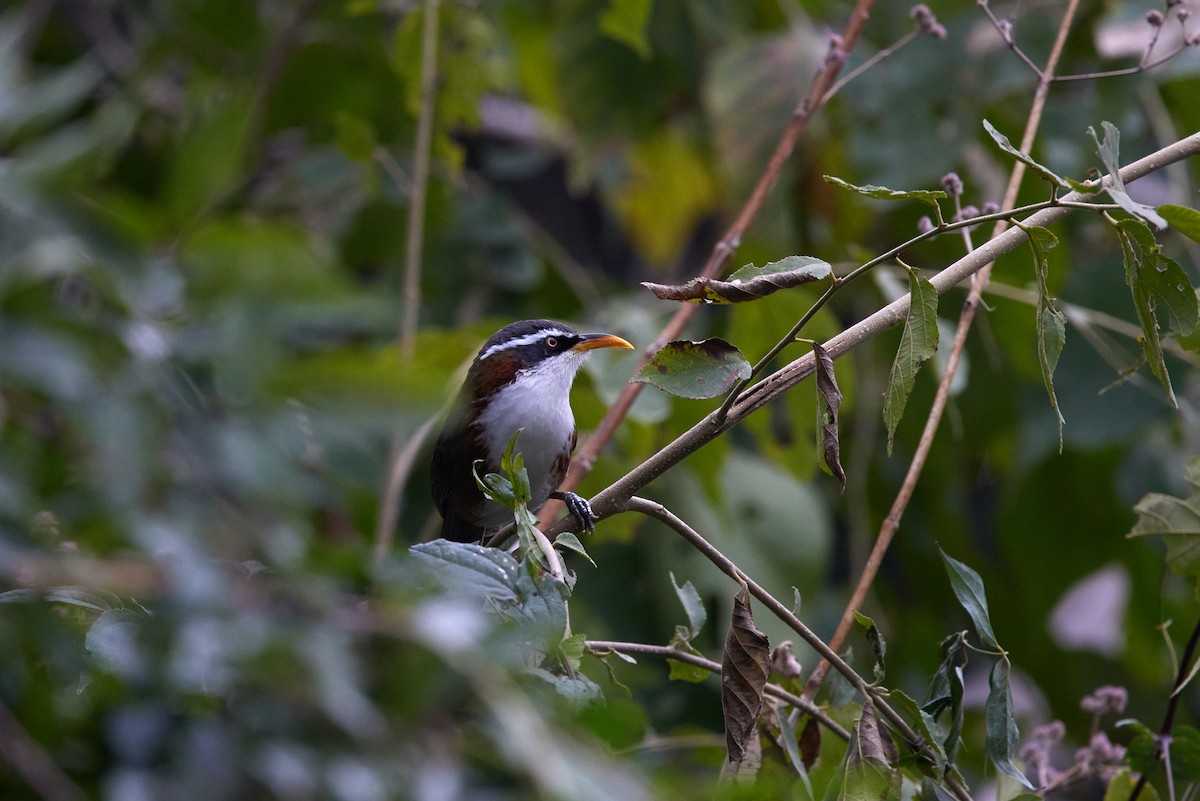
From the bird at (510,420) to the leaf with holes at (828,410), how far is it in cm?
195

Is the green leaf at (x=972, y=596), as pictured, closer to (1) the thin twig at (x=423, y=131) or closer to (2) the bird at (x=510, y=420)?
(2) the bird at (x=510, y=420)

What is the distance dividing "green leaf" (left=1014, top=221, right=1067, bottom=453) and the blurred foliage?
38 cm

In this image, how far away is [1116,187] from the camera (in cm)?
171

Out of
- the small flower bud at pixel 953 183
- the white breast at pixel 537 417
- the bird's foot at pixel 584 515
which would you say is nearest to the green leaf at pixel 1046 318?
the small flower bud at pixel 953 183

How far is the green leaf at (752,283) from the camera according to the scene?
1.83 metres

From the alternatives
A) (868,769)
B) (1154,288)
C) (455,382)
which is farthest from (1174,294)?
(455,382)

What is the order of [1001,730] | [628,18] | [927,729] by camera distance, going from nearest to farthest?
[927,729], [1001,730], [628,18]

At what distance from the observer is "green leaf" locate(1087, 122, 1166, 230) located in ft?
5.34

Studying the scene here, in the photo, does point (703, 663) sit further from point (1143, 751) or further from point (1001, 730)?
point (1143, 751)

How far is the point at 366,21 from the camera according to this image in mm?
5723

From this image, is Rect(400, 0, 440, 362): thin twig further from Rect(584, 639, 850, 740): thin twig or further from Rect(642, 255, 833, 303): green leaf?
Rect(642, 255, 833, 303): green leaf

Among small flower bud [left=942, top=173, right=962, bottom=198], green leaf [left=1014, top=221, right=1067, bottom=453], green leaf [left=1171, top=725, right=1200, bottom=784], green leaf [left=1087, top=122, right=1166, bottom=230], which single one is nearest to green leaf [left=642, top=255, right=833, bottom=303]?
green leaf [left=1014, top=221, right=1067, bottom=453]

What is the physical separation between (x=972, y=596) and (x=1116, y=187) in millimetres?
752

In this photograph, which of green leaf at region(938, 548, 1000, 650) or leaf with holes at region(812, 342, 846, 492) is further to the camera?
green leaf at region(938, 548, 1000, 650)
